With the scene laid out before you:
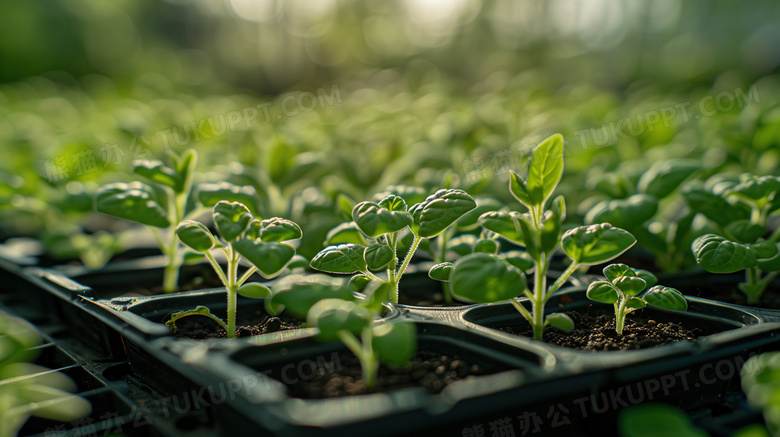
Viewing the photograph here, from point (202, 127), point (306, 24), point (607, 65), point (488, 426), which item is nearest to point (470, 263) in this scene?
point (488, 426)

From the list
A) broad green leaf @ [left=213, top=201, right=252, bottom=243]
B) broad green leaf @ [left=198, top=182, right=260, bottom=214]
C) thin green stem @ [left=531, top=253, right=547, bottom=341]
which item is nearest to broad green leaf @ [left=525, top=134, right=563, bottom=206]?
thin green stem @ [left=531, top=253, right=547, bottom=341]

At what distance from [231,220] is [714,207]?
36.1 inches

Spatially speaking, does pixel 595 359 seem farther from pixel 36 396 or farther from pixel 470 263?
pixel 36 396

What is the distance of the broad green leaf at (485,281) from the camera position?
0.72 metres

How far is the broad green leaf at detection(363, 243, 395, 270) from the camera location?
91cm

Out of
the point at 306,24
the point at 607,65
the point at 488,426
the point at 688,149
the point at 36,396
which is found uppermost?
the point at 306,24

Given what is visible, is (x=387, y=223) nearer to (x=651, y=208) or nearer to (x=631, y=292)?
(x=631, y=292)

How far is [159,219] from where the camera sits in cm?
110

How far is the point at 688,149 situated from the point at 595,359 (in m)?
1.34

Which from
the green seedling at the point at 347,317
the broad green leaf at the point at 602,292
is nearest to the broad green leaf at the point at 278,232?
the green seedling at the point at 347,317

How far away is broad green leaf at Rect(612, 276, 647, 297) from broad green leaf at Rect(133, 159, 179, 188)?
0.84m

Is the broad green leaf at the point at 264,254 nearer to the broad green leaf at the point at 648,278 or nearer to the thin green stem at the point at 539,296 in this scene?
the thin green stem at the point at 539,296

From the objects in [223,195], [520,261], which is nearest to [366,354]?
[520,261]

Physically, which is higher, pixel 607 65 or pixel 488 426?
pixel 607 65
